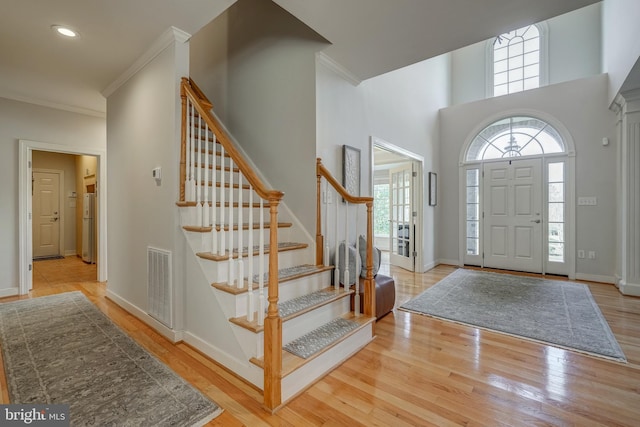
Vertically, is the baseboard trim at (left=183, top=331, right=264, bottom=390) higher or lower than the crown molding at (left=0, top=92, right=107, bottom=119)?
lower

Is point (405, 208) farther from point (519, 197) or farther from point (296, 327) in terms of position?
point (296, 327)

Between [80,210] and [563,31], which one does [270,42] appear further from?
[80,210]

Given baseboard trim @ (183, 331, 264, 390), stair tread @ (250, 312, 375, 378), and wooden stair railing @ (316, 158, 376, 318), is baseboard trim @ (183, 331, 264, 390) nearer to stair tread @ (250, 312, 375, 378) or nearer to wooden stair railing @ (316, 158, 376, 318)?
stair tread @ (250, 312, 375, 378)

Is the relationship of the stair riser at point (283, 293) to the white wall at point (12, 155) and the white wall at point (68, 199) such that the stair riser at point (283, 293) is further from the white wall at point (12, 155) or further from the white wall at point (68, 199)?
the white wall at point (68, 199)

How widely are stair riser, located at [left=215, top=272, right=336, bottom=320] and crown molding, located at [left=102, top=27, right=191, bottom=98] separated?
213 centimetres

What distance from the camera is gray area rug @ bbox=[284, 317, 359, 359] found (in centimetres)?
191

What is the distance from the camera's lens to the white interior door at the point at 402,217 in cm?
519

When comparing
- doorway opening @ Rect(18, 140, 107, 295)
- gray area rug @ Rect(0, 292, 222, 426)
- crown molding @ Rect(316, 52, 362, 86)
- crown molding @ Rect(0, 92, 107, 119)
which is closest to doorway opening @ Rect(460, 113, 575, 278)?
crown molding @ Rect(316, 52, 362, 86)

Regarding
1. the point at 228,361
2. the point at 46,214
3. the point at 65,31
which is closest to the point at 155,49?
the point at 65,31

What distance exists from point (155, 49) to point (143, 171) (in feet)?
3.68

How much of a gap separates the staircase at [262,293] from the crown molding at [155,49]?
405 millimetres

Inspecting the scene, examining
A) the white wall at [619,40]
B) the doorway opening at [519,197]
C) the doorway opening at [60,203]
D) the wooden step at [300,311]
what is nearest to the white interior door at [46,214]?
the doorway opening at [60,203]

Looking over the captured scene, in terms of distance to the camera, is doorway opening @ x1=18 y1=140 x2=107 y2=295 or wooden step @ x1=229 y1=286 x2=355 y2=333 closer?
wooden step @ x1=229 y1=286 x2=355 y2=333
